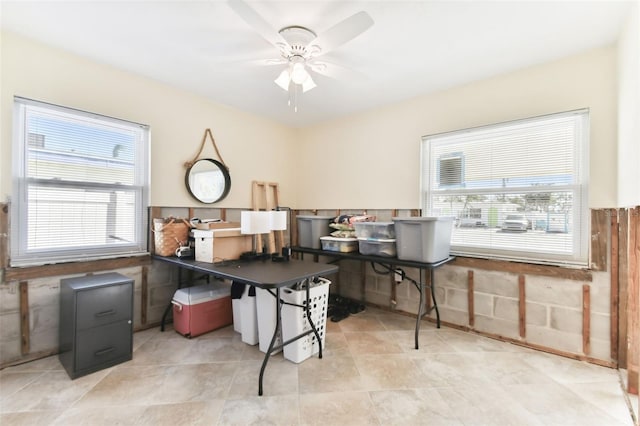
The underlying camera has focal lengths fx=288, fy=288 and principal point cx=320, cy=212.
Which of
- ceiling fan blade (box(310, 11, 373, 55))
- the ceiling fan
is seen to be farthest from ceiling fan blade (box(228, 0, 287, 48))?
ceiling fan blade (box(310, 11, 373, 55))

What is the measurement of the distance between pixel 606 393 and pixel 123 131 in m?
4.62

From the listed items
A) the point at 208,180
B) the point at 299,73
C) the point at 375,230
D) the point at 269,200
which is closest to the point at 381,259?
the point at 375,230

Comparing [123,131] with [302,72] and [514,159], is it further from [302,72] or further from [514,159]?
[514,159]

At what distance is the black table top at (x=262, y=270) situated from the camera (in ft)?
6.68

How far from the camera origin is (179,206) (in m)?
3.33

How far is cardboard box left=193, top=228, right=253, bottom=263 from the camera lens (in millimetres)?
Answer: 2680

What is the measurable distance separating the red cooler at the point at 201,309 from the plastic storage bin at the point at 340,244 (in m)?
1.24

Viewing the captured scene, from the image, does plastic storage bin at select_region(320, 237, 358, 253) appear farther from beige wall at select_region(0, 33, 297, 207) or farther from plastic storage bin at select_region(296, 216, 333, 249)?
beige wall at select_region(0, 33, 297, 207)

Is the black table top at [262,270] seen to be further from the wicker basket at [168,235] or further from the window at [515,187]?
the window at [515,187]

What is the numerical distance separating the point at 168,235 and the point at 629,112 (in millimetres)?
3928

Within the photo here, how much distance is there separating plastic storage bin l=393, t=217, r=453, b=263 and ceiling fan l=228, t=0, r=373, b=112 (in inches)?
63.0

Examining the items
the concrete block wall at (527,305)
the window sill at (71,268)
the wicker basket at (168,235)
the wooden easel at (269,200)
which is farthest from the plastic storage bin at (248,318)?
the concrete block wall at (527,305)

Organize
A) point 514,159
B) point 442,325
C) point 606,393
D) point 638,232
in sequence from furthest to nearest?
point 442,325
point 514,159
point 606,393
point 638,232

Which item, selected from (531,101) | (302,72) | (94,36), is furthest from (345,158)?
(94,36)
